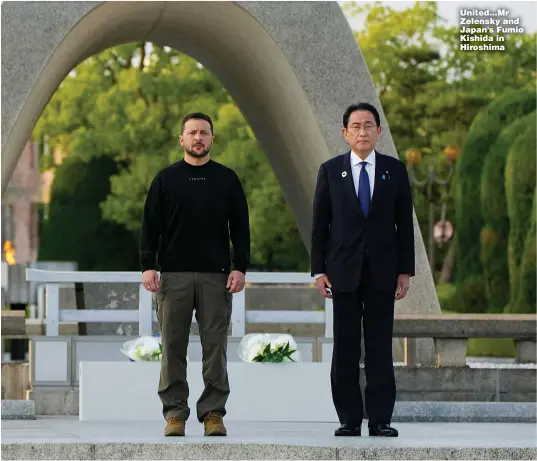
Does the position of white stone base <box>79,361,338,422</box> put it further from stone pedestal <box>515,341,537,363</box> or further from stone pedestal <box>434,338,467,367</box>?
stone pedestal <box>515,341,537,363</box>

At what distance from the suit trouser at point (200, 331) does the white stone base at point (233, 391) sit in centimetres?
168

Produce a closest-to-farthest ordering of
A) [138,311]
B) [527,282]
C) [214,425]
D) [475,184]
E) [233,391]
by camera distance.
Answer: [214,425]
[233,391]
[138,311]
[527,282]
[475,184]

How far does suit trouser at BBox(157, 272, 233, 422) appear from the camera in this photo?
959 cm

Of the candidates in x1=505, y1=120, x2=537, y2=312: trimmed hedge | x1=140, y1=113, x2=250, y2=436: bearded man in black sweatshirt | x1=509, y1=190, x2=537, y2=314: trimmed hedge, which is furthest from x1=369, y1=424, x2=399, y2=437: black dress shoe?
x1=509, y1=190, x2=537, y2=314: trimmed hedge

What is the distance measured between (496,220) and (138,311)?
47.1 feet

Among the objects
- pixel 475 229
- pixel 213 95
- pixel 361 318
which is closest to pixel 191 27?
pixel 361 318

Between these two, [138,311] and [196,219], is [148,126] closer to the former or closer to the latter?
[138,311]

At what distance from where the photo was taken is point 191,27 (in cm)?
1652

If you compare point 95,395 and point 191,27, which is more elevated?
point 191,27

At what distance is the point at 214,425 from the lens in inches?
372

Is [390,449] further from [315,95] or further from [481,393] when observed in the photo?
[315,95]

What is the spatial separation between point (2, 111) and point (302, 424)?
4.75m

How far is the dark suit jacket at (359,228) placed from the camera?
368 inches

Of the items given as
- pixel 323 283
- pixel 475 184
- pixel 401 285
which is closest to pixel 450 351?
pixel 401 285
